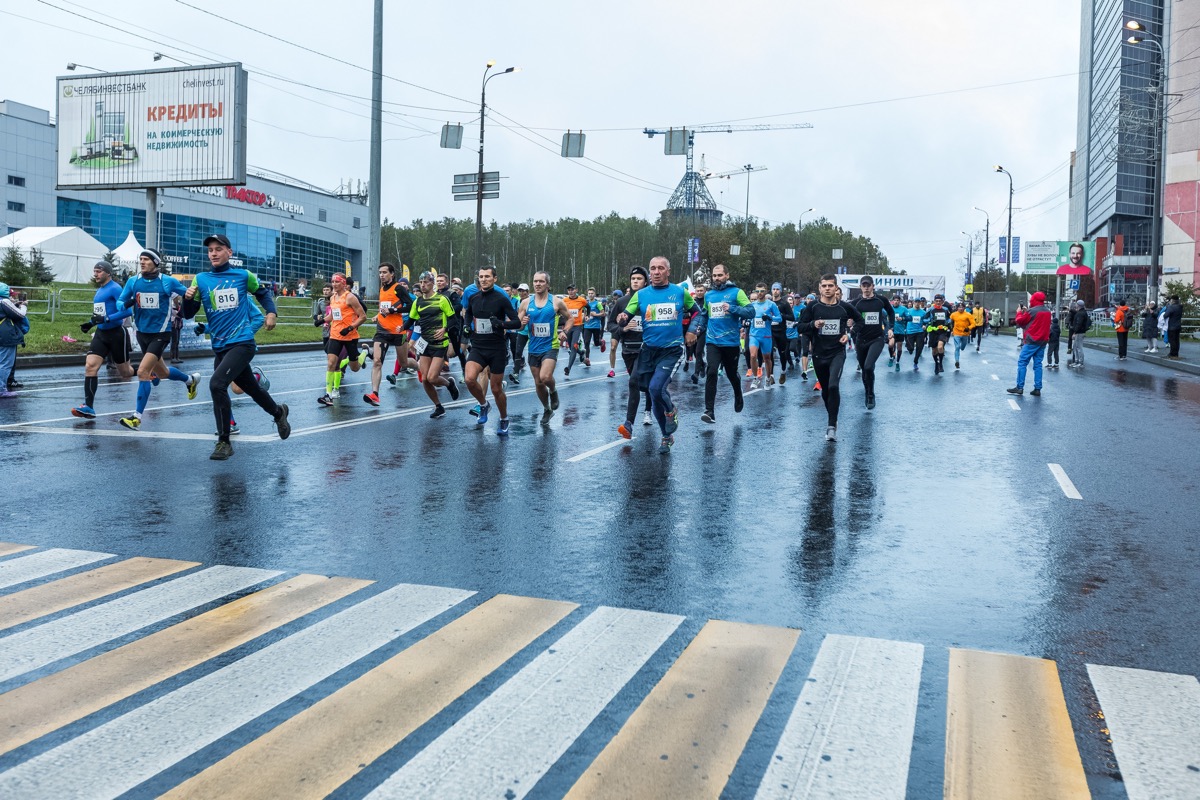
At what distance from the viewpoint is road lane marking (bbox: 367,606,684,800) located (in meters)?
3.13

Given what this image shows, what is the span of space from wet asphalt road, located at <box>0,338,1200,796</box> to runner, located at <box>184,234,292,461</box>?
0.55 meters

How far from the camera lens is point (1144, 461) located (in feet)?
33.1

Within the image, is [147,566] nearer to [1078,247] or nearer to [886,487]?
[886,487]

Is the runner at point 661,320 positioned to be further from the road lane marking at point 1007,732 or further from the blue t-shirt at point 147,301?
the road lane marking at point 1007,732

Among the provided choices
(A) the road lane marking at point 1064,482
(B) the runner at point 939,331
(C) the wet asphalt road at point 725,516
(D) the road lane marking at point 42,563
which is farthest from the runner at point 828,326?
(B) the runner at point 939,331

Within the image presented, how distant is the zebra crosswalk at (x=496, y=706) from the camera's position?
317 centimetres

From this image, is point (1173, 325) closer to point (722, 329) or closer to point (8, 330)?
point (722, 329)

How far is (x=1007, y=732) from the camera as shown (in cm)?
355

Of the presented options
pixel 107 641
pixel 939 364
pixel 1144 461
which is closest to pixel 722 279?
pixel 1144 461

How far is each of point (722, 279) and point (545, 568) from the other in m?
8.82

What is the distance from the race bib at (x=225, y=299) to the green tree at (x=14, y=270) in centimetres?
2621

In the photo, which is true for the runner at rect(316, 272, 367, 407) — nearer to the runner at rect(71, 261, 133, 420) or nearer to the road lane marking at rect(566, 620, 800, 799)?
the runner at rect(71, 261, 133, 420)

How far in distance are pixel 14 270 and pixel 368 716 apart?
34.0m

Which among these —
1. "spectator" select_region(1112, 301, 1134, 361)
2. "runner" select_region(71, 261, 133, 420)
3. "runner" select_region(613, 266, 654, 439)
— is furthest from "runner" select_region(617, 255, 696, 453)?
"spectator" select_region(1112, 301, 1134, 361)
